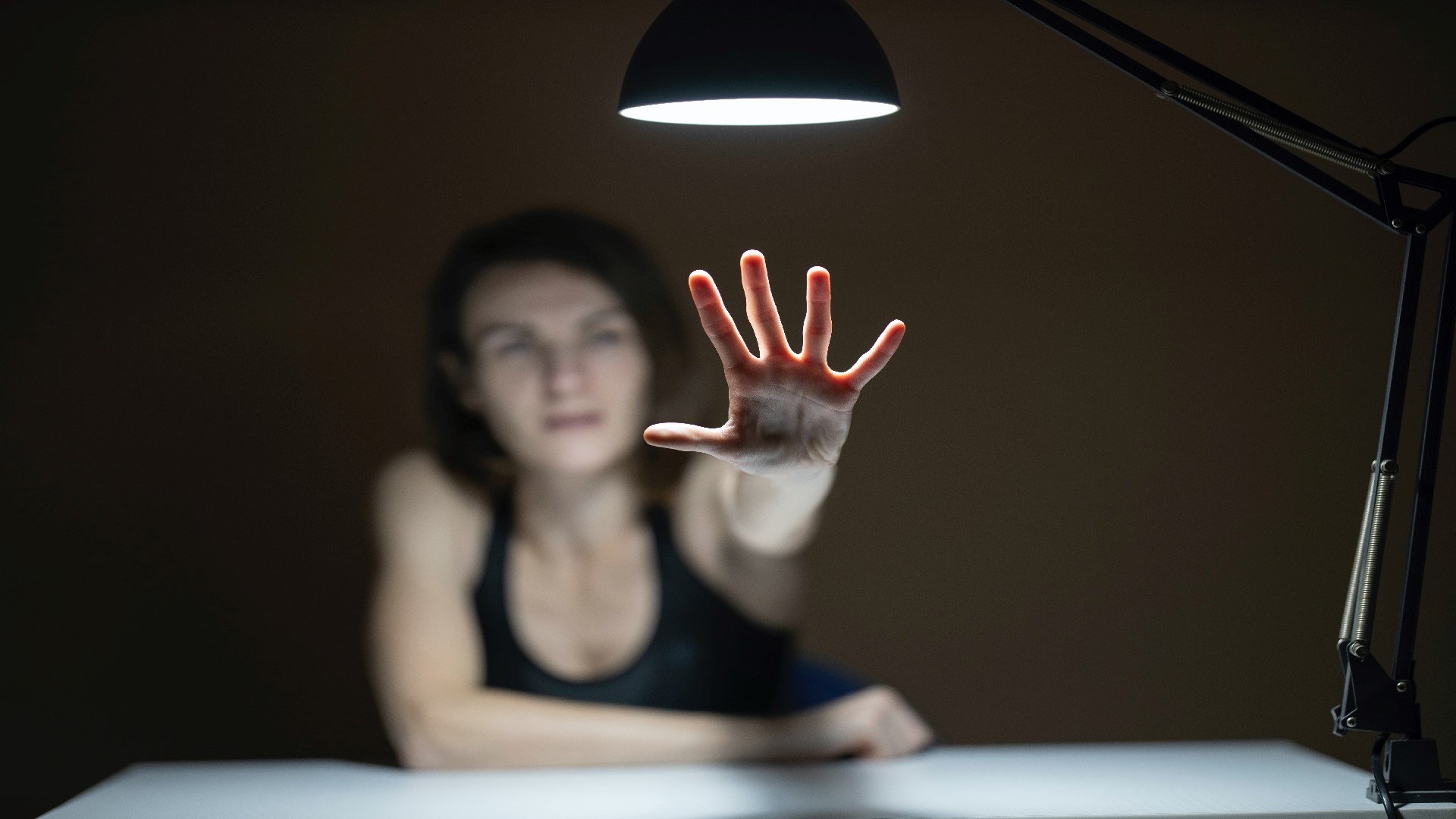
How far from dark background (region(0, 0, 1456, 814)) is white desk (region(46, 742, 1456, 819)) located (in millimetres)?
91

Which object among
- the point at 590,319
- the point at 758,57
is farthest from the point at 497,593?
the point at 758,57

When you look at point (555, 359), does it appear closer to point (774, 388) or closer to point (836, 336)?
point (836, 336)

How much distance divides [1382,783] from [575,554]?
1299 mm

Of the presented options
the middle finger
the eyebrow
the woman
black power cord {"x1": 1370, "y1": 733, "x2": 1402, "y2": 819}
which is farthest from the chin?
black power cord {"x1": 1370, "y1": 733, "x2": 1402, "y2": 819}

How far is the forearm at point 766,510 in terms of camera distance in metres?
2.21

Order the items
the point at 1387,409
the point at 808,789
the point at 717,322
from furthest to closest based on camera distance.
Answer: the point at 808,789 < the point at 1387,409 < the point at 717,322

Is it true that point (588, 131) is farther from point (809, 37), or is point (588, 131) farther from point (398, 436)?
point (809, 37)

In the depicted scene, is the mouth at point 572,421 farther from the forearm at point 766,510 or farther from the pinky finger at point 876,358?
the pinky finger at point 876,358

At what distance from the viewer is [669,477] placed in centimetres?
230

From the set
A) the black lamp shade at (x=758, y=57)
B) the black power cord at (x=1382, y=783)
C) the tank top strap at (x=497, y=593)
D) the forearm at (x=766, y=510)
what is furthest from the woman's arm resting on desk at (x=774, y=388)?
the black power cord at (x=1382, y=783)

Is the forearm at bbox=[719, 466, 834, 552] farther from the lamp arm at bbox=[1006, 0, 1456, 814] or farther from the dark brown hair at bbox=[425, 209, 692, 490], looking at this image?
the lamp arm at bbox=[1006, 0, 1456, 814]

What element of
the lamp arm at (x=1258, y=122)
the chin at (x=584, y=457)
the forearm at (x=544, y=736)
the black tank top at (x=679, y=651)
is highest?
the lamp arm at (x=1258, y=122)

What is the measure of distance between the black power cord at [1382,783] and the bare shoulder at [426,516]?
4.69 ft

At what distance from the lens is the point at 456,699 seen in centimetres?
224
